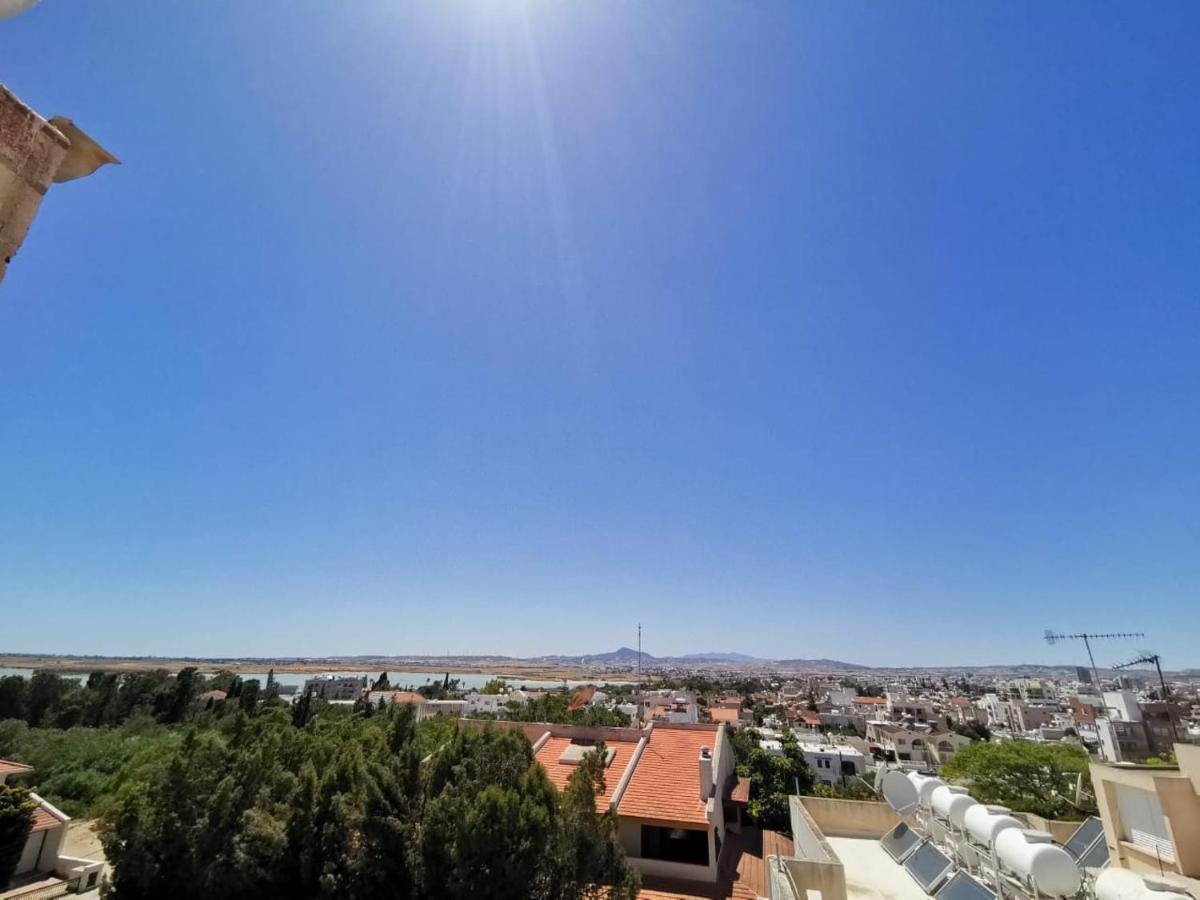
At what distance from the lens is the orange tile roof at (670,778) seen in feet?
44.9

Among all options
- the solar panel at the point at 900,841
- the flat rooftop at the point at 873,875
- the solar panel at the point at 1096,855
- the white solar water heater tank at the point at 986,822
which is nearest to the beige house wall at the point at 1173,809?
the solar panel at the point at 1096,855

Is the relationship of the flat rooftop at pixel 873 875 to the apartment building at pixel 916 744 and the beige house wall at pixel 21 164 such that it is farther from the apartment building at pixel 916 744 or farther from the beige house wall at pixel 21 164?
the apartment building at pixel 916 744

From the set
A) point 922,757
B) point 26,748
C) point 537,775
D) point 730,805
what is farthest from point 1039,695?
point 26,748

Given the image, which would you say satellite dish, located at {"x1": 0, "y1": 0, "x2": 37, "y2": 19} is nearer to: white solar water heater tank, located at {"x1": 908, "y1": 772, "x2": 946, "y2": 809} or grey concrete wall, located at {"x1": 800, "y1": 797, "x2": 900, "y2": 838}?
white solar water heater tank, located at {"x1": 908, "y1": 772, "x2": 946, "y2": 809}

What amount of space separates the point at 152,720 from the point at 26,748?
1585 cm

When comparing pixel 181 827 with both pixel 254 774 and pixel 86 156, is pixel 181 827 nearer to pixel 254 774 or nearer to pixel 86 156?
pixel 254 774

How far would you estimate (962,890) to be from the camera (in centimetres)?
779

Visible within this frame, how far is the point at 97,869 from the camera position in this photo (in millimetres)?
16359

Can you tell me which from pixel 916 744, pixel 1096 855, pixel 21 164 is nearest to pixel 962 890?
pixel 1096 855

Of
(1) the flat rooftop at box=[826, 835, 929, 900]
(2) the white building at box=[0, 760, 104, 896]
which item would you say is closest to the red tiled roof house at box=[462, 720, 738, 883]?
(1) the flat rooftop at box=[826, 835, 929, 900]

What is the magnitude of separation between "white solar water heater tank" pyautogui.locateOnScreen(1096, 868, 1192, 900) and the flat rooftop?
3262 mm

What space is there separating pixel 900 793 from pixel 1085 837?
322 cm

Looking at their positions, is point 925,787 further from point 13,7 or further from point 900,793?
point 13,7

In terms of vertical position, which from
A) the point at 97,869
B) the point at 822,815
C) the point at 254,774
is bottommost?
the point at 97,869
